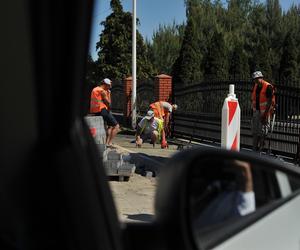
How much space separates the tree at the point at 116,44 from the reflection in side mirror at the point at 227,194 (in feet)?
105

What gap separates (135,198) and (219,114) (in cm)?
763

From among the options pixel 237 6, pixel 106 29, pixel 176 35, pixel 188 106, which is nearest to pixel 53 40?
pixel 188 106

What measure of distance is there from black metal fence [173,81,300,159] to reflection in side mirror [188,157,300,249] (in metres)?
8.97

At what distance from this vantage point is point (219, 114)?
14.8 m

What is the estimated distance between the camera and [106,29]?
3516cm

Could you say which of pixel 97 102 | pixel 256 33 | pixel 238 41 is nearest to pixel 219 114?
pixel 97 102

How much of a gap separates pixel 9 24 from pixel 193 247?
0.76 meters

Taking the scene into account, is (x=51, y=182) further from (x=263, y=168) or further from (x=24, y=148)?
(x=263, y=168)

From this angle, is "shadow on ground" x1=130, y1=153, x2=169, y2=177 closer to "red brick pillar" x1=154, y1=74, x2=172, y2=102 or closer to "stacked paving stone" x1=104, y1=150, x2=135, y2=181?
"stacked paving stone" x1=104, y1=150, x2=135, y2=181

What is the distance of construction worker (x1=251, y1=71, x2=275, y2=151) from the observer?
10805mm

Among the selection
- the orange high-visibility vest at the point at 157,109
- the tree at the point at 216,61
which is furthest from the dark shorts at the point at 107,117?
the tree at the point at 216,61

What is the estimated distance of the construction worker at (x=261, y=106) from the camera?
10805 mm

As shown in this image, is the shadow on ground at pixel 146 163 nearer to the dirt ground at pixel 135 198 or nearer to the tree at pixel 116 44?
the dirt ground at pixel 135 198

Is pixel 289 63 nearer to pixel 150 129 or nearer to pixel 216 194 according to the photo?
pixel 150 129
